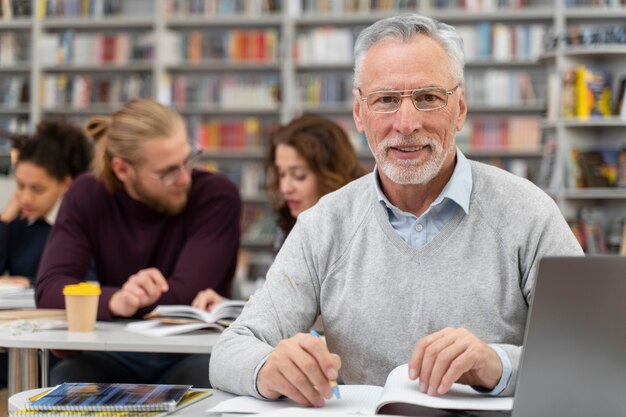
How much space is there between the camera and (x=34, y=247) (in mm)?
3482

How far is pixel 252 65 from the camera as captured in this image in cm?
700

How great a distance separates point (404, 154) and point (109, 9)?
238 inches

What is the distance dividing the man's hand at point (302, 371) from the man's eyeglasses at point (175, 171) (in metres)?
1.53

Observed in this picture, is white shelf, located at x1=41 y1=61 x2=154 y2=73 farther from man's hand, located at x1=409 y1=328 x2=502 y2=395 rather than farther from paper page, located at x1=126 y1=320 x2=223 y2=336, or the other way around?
man's hand, located at x1=409 y1=328 x2=502 y2=395

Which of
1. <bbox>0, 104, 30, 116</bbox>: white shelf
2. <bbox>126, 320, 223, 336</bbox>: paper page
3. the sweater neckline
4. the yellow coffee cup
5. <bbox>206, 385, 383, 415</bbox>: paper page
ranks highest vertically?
<bbox>0, 104, 30, 116</bbox>: white shelf

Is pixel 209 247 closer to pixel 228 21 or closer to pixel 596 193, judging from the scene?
pixel 596 193

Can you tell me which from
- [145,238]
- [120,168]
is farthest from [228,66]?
[145,238]

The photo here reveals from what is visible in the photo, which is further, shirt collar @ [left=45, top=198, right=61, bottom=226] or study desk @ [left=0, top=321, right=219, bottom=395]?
shirt collar @ [left=45, top=198, right=61, bottom=226]

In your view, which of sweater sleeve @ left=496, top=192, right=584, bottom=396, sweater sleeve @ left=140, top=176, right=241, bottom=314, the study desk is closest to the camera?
sweater sleeve @ left=496, top=192, right=584, bottom=396

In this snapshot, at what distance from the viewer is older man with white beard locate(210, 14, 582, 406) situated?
1.60 meters

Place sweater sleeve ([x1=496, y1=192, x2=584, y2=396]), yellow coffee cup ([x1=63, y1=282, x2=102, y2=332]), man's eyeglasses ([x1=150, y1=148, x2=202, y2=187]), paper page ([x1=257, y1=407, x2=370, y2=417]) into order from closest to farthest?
paper page ([x1=257, y1=407, x2=370, y2=417]), sweater sleeve ([x1=496, y1=192, x2=584, y2=396]), yellow coffee cup ([x1=63, y1=282, x2=102, y2=332]), man's eyeglasses ([x1=150, y1=148, x2=202, y2=187])

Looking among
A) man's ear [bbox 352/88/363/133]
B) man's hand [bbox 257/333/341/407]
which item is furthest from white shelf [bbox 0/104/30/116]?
man's hand [bbox 257/333/341/407]

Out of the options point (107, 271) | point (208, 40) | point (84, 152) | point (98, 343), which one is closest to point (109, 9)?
point (208, 40)

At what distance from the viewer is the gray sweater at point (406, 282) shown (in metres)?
1.60
